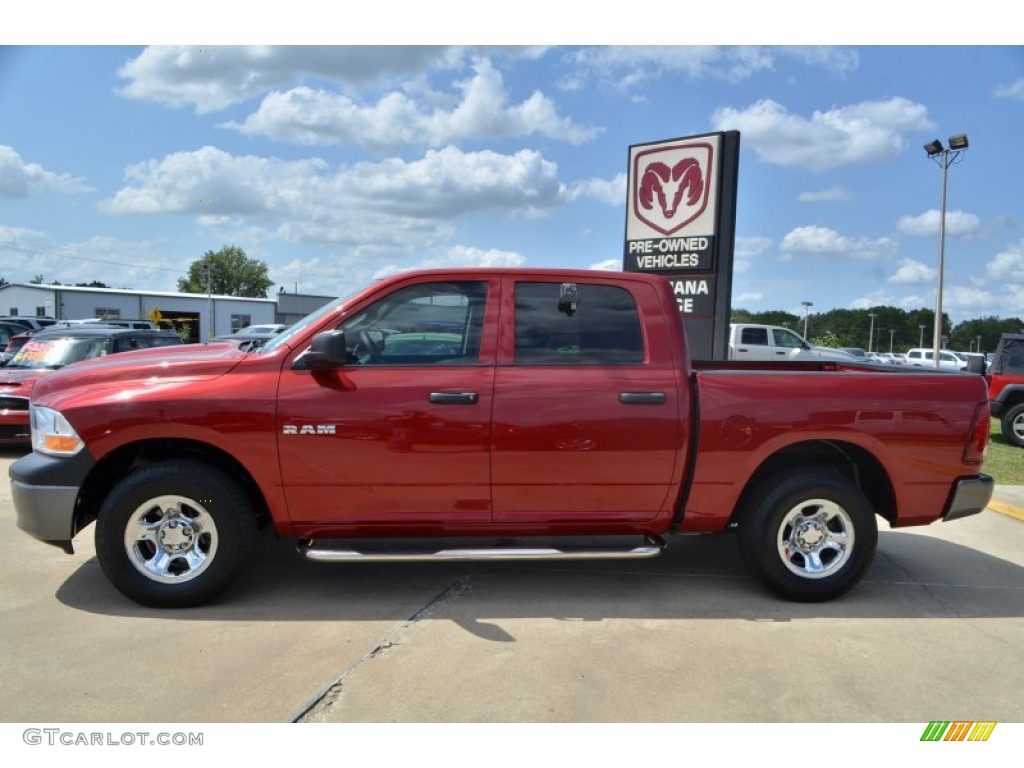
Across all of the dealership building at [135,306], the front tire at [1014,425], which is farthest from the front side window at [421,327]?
the dealership building at [135,306]

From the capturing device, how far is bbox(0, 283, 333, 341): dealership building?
5431cm

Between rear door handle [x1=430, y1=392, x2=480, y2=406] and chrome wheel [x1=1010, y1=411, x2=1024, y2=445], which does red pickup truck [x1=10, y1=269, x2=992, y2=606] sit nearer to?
rear door handle [x1=430, y1=392, x2=480, y2=406]

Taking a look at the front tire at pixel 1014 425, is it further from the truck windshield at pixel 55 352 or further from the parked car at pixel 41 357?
the truck windshield at pixel 55 352

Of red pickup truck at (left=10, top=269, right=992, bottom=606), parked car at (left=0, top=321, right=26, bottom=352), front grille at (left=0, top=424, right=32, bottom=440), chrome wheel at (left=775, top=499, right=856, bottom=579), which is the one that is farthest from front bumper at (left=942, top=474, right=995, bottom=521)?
parked car at (left=0, top=321, right=26, bottom=352)

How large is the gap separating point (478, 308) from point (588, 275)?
2.31ft

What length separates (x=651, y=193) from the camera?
11.1 m

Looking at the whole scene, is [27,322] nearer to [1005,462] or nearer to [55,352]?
[55,352]

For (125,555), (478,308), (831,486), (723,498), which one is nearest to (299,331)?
(478,308)

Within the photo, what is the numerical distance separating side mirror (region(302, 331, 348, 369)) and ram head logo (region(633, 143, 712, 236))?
25.6 ft

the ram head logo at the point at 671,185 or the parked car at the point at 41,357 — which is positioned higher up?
the ram head logo at the point at 671,185

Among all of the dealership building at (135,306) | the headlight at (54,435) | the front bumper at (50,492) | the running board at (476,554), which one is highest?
the dealership building at (135,306)

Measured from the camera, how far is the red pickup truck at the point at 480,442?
4000 mm

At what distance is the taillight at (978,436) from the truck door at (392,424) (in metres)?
2.90
